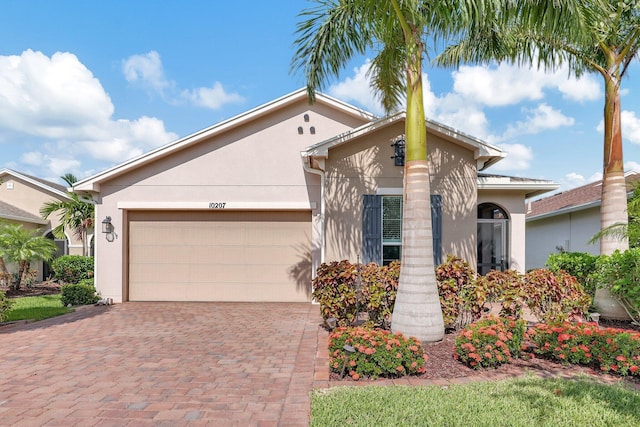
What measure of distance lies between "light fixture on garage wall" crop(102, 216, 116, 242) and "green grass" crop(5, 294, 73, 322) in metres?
2.27

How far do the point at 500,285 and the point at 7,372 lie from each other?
817 cm

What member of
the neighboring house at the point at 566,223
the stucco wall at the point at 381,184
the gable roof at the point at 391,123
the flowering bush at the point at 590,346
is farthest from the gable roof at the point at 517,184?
the flowering bush at the point at 590,346

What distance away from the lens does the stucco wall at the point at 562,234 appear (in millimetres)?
14531

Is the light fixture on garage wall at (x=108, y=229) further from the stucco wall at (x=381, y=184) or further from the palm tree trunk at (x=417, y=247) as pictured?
the palm tree trunk at (x=417, y=247)

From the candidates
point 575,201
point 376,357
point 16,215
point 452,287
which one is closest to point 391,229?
point 452,287

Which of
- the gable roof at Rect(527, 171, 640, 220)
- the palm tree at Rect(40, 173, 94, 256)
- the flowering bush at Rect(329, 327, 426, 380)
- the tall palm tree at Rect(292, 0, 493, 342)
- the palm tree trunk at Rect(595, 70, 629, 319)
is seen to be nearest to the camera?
the flowering bush at Rect(329, 327, 426, 380)

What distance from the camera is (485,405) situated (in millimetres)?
3902

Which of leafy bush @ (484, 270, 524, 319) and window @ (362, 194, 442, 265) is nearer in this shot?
leafy bush @ (484, 270, 524, 319)

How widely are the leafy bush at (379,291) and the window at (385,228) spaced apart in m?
2.57

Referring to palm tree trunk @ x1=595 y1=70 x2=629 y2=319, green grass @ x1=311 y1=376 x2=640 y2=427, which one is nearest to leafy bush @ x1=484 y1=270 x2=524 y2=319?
green grass @ x1=311 y1=376 x2=640 y2=427

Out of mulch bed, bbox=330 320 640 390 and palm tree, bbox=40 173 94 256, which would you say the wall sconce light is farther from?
palm tree, bbox=40 173 94 256

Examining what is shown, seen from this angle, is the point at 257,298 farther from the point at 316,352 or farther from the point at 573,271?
the point at 573,271

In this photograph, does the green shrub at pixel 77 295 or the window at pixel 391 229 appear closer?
the window at pixel 391 229

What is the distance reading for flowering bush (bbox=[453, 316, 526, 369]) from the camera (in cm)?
515
